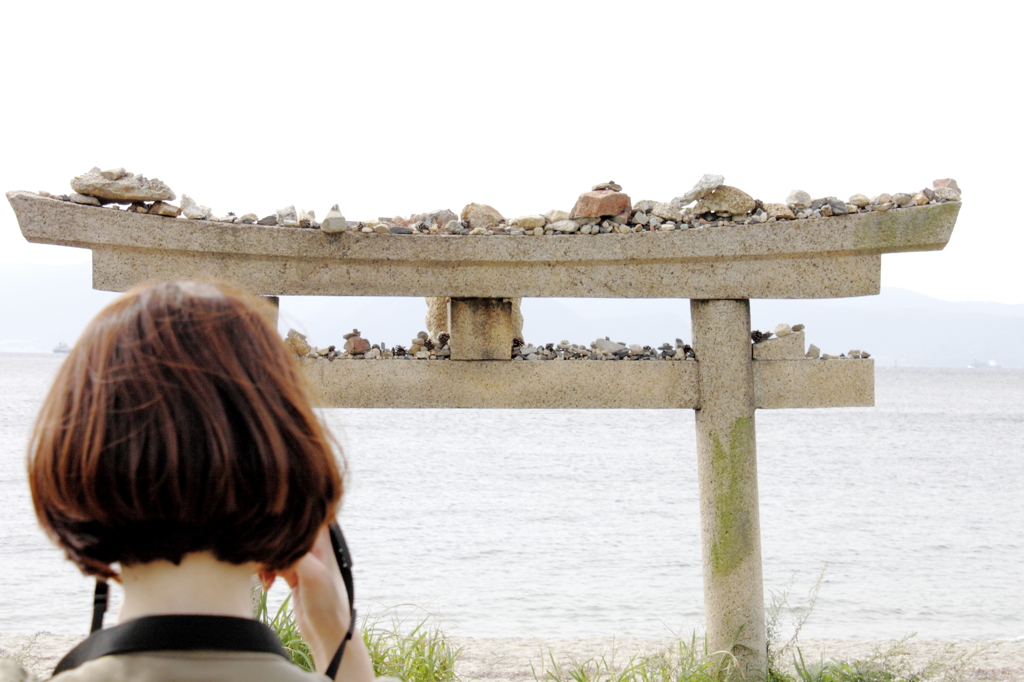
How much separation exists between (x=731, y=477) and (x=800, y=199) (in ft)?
4.46

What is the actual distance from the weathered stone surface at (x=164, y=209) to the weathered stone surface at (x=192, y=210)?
4 centimetres

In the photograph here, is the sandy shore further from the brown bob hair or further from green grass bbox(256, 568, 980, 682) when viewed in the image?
the brown bob hair

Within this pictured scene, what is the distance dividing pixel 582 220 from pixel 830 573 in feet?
25.2

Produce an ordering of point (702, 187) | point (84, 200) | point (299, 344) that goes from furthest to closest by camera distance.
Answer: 1. point (299, 344)
2. point (702, 187)
3. point (84, 200)

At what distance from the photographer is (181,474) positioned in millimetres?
758

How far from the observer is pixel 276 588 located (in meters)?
7.83

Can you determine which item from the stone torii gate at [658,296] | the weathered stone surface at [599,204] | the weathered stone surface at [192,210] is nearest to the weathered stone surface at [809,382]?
the stone torii gate at [658,296]

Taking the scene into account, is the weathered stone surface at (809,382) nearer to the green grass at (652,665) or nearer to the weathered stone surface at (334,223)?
the green grass at (652,665)

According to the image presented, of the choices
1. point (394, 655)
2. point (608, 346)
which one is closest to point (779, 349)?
point (608, 346)

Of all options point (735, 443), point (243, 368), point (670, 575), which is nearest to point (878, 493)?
point (670, 575)

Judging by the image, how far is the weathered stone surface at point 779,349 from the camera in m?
3.89

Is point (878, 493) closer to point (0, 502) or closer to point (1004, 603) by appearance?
point (1004, 603)

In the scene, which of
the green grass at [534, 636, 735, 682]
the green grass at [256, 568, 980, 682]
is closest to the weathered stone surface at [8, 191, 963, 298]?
the green grass at [256, 568, 980, 682]

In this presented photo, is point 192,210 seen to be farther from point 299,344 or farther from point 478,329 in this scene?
point 478,329
